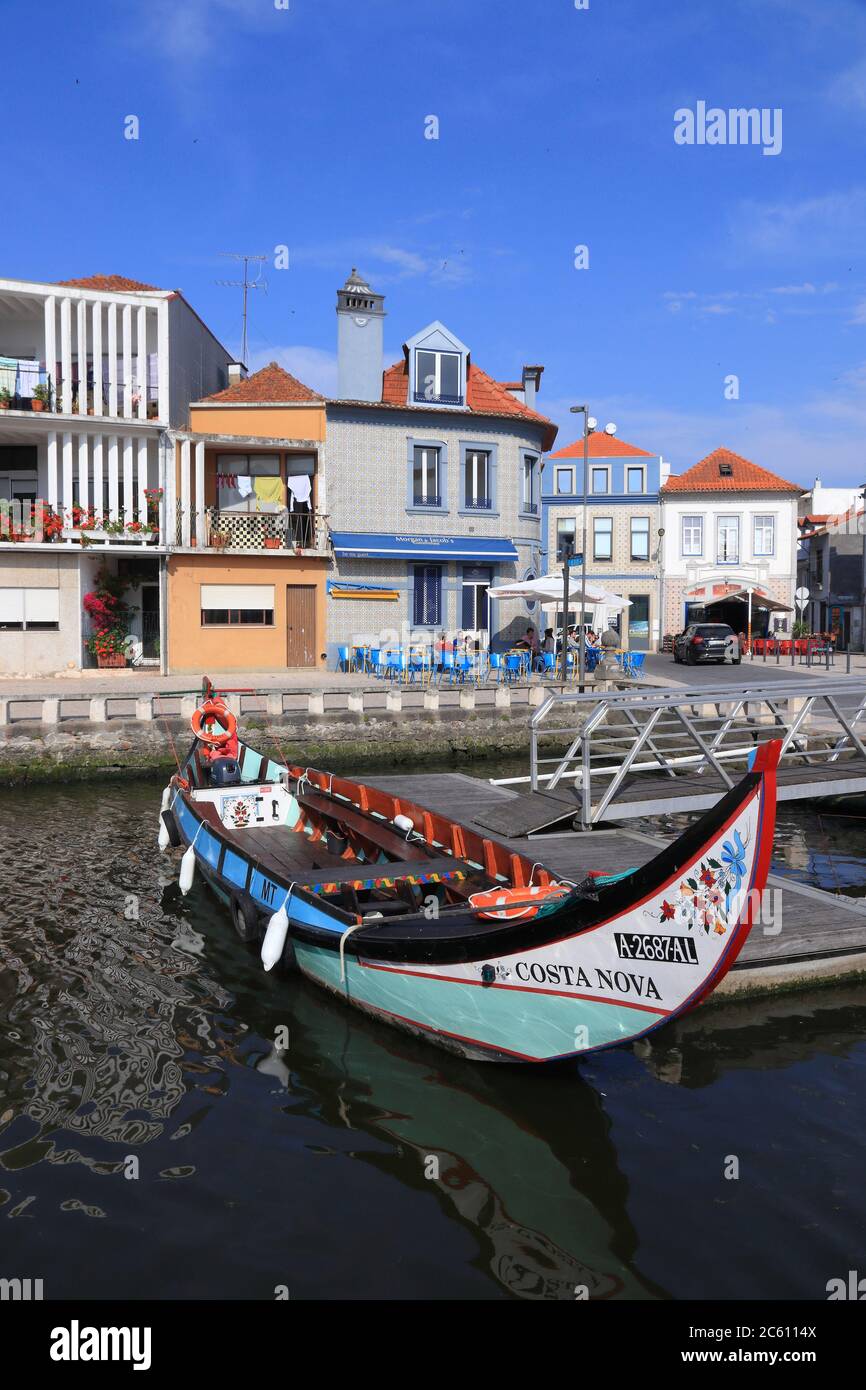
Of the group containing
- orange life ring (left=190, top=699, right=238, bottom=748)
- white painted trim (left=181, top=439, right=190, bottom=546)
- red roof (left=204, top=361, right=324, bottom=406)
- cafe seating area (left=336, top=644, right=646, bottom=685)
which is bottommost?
orange life ring (left=190, top=699, right=238, bottom=748)

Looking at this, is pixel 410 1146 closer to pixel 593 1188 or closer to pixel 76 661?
pixel 593 1188

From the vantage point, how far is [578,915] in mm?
7000

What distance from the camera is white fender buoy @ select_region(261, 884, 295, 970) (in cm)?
922

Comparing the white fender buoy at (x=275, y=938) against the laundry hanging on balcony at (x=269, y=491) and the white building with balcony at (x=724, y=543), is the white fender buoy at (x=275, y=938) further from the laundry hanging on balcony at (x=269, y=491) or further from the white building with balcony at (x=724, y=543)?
the white building with balcony at (x=724, y=543)

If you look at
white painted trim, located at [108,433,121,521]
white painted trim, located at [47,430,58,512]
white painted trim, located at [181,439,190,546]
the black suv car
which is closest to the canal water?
white painted trim, located at [181,439,190,546]

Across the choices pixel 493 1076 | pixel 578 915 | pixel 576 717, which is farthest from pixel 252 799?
pixel 576 717

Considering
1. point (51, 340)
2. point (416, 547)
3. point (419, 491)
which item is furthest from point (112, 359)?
point (416, 547)

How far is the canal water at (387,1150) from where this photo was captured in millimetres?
5781

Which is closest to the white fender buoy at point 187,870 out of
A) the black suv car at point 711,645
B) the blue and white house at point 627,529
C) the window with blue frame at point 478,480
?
the window with blue frame at point 478,480

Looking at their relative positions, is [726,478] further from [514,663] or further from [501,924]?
[501,924]

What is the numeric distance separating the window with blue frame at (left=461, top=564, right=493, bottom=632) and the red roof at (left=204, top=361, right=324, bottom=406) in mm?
7072

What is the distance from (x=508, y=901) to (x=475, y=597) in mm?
24521

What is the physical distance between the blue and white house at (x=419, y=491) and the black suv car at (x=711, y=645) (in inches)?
265

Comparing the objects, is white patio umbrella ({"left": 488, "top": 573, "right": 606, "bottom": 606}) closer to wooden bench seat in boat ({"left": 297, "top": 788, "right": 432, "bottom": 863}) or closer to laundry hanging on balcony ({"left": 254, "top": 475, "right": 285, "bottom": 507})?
laundry hanging on balcony ({"left": 254, "top": 475, "right": 285, "bottom": 507})
